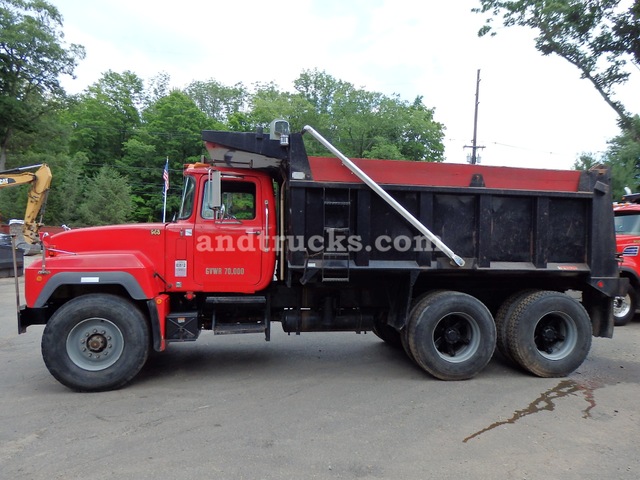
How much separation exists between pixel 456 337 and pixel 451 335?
82 millimetres

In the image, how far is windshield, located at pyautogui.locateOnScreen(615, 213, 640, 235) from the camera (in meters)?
9.39

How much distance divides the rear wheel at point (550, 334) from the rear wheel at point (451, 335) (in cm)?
37

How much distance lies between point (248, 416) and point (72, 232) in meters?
3.05

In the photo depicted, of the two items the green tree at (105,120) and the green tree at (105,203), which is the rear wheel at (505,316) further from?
the green tree at (105,120)

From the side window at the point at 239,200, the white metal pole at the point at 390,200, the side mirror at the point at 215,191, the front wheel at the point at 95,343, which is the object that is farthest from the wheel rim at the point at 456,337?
the front wheel at the point at 95,343

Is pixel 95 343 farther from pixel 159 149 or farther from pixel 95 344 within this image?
pixel 159 149

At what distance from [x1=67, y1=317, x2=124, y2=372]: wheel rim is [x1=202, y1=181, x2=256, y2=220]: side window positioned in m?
1.86

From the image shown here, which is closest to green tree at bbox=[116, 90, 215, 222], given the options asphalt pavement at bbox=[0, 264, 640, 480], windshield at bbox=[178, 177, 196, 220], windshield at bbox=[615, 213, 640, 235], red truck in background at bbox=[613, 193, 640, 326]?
windshield at bbox=[615, 213, 640, 235]

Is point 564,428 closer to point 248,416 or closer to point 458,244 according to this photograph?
point 458,244

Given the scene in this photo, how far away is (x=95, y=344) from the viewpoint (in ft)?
16.5

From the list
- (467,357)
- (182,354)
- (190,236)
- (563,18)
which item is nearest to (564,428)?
(467,357)

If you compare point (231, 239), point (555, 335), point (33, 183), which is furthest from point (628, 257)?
point (33, 183)

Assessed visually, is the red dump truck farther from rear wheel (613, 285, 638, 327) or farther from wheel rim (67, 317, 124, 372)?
rear wheel (613, 285, 638, 327)

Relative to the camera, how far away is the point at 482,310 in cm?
561
